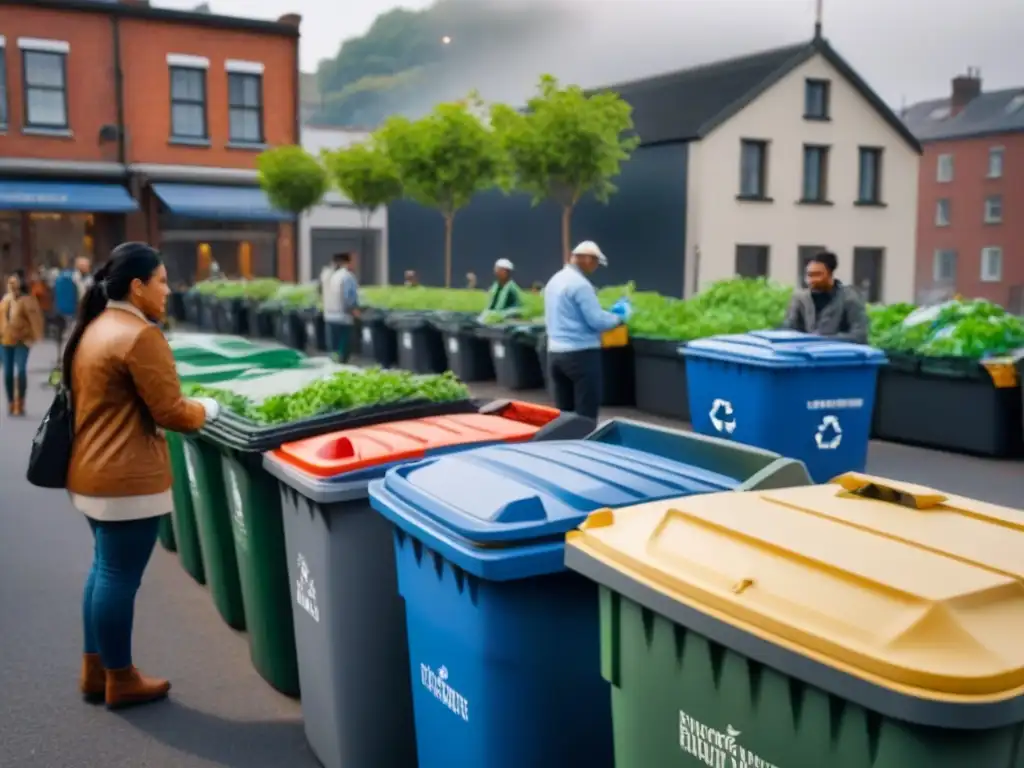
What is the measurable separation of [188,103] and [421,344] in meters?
17.2

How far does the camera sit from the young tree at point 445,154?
839 inches

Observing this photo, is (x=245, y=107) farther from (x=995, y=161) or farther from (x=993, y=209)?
(x=995, y=161)

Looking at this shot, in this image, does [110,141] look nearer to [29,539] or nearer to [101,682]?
[29,539]

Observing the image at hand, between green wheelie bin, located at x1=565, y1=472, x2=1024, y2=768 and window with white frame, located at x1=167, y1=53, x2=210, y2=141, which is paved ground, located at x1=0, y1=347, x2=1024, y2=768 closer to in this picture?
green wheelie bin, located at x1=565, y1=472, x2=1024, y2=768

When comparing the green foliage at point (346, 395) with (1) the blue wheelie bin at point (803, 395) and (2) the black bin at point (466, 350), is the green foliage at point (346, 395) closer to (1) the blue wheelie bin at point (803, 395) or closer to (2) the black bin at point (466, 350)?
(1) the blue wheelie bin at point (803, 395)

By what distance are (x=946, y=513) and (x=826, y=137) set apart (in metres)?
31.5

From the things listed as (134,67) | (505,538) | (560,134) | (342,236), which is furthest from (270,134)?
(505,538)

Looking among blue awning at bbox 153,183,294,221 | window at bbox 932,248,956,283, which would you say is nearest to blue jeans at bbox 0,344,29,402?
blue awning at bbox 153,183,294,221

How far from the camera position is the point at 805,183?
31.6m

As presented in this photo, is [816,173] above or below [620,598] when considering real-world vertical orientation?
above

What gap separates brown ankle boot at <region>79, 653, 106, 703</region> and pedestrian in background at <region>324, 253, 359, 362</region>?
11.1 metres

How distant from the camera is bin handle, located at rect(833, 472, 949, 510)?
2262 millimetres

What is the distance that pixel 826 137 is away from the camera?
31.5 metres

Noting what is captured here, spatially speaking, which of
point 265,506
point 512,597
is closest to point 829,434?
point 265,506
